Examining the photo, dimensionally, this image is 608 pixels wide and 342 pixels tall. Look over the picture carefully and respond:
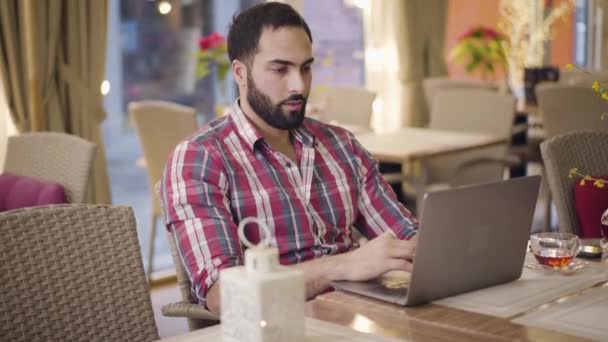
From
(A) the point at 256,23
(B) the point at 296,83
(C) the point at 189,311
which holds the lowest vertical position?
(C) the point at 189,311

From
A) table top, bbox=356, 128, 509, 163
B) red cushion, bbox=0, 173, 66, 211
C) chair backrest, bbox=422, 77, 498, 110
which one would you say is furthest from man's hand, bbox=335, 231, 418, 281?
chair backrest, bbox=422, 77, 498, 110

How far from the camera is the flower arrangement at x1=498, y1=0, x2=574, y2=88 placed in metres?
7.17

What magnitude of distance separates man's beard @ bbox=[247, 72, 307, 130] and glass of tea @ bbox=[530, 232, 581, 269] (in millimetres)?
651

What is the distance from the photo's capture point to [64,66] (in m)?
4.52

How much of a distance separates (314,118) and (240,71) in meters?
1.67

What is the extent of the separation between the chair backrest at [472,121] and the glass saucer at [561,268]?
2797mm

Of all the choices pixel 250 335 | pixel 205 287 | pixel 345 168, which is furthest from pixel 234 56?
pixel 250 335

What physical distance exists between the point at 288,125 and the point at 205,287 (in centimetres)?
49

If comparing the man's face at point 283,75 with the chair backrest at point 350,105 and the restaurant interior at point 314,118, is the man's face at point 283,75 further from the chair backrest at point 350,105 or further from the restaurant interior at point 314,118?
the chair backrest at point 350,105

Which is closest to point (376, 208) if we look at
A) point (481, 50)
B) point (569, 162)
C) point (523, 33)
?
point (569, 162)

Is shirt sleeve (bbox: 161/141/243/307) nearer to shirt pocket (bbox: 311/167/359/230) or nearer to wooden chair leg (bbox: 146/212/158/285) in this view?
shirt pocket (bbox: 311/167/359/230)

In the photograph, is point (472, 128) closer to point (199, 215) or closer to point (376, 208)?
point (376, 208)

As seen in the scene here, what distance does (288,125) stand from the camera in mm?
2451

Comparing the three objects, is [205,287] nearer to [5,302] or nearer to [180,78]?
[5,302]
